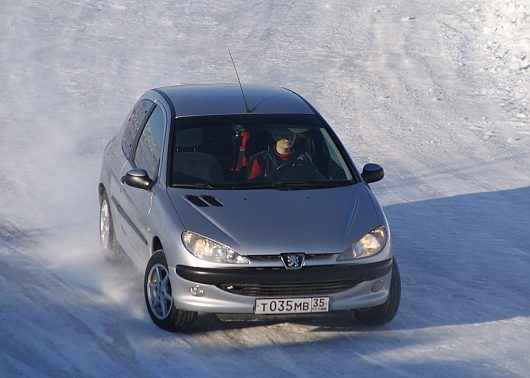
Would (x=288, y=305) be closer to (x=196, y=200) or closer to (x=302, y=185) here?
(x=196, y=200)

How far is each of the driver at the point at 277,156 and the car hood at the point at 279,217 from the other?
301 mm

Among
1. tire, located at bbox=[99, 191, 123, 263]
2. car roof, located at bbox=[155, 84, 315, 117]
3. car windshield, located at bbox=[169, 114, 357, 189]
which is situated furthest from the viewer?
tire, located at bbox=[99, 191, 123, 263]

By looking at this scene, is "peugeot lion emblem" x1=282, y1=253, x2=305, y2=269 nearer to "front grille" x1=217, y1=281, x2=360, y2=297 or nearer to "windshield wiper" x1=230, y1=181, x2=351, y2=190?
"front grille" x1=217, y1=281, x2=360, y2=297

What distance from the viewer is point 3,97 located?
59.2 ft

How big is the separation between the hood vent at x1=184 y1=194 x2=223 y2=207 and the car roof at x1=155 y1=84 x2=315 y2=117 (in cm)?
107

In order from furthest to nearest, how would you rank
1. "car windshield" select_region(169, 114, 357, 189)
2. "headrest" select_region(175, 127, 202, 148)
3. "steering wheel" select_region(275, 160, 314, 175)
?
"headrest" select_region(175, 127, 202, 148) → "steering wheel" select_region(275, 160, 314, 175) → "car windshield" select_region(169, 114, 357, 189)

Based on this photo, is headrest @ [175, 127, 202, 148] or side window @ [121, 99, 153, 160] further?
side window @ [121, 99, 153, 160]

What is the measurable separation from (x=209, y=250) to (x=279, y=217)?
58cm

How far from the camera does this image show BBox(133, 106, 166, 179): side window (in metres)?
9.22

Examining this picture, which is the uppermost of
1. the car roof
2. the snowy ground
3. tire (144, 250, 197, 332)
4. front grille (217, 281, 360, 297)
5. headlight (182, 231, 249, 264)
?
the car roof

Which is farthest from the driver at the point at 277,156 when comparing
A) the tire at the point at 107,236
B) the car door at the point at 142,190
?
the tire at the point at 107,236

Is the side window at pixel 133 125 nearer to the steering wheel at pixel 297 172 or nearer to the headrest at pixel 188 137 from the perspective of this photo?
the headrest at pixel 188 137

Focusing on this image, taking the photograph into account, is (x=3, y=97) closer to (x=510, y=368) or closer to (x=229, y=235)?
(x=229, y=235)

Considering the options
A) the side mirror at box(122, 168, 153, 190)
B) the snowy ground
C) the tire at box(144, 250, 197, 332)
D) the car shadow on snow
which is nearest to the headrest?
the side mirror at box(122, 168, 153, 190)
